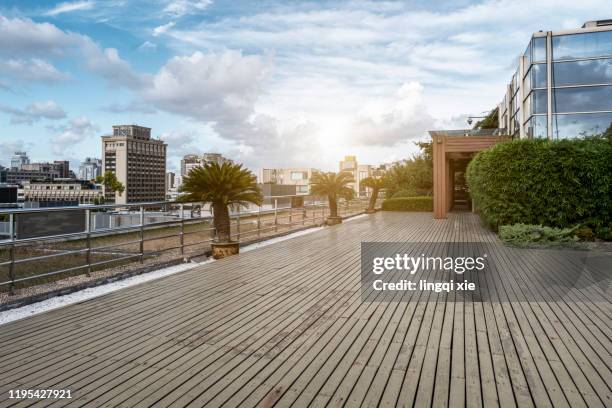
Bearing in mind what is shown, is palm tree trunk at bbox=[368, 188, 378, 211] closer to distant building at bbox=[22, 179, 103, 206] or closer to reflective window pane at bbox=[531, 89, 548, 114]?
reflective window pane at bbox=[531, 89, 548, 114]

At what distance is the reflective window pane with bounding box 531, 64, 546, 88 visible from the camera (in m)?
18.7

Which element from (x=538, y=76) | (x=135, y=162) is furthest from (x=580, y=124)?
(x=135, y=162)

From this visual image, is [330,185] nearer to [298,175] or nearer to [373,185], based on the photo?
[373,185]

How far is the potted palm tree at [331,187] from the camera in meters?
16.9

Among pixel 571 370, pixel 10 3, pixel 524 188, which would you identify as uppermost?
pixel 10 3

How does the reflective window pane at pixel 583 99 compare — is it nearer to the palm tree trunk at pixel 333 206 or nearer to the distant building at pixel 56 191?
the palm tree trunk at pixel 333 206

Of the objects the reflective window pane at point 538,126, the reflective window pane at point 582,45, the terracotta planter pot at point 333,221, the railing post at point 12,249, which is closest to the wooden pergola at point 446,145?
the reflective window pane at point 538,126

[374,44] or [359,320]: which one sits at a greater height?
[374,44]

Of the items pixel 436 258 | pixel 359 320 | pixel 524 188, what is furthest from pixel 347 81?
pixel 359 320

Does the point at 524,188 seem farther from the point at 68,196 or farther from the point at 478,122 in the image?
the point at 68,196

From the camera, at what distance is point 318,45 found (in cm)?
1458

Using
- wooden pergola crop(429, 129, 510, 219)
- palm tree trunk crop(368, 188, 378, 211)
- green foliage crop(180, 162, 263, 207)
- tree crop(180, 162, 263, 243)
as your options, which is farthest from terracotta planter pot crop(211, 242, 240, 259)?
palm tree trunk crop(368, 188, 378, 211)

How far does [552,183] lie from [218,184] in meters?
8.90

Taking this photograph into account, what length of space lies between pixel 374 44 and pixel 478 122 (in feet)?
81.9
